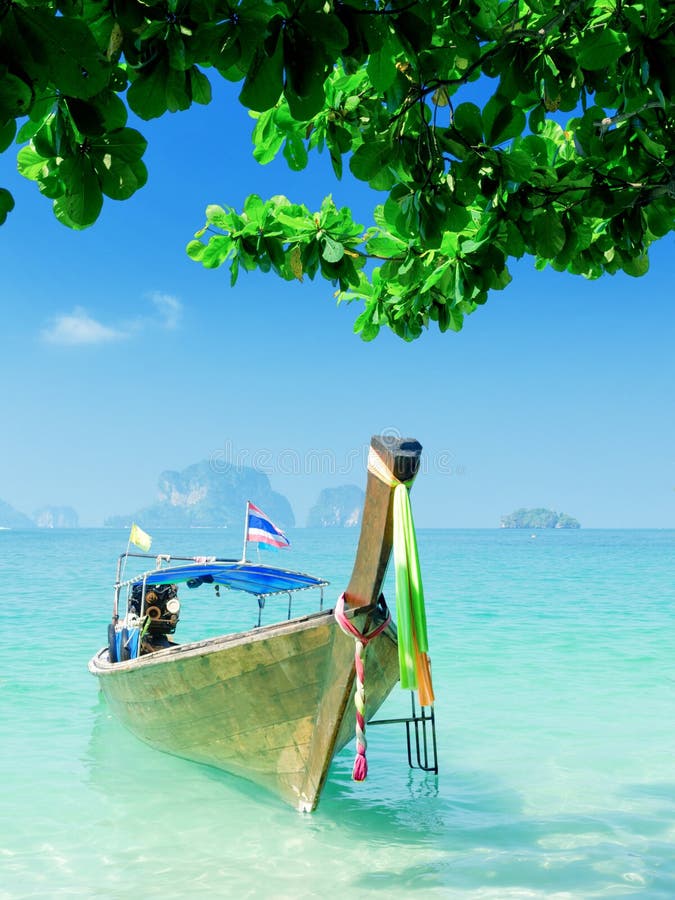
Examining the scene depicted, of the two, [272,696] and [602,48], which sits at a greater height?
[602,48]

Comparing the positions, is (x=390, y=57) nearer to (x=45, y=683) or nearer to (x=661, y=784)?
(x=661, y=784)

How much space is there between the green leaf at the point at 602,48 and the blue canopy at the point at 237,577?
5.82m

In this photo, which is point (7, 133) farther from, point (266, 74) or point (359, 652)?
point (359, 652)

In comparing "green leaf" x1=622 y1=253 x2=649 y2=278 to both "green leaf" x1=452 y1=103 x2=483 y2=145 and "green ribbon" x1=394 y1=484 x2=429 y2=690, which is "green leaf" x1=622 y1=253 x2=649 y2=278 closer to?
"green leaf" x1=452 y1=103 x2=483 y2=145

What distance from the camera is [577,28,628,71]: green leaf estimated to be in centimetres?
197

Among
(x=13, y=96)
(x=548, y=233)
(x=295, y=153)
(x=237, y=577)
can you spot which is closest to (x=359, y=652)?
(x=548, y=233)

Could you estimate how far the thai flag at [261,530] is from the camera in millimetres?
7434

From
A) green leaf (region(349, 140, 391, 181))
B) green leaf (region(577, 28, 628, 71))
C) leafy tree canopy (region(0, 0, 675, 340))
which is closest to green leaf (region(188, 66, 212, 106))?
leafy tree canopy (region(0, 0, 675, 340))

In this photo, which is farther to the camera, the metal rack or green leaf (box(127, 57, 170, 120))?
the metal rack

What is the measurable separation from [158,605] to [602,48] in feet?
24.5

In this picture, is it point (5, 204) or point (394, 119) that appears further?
point (394, 119)

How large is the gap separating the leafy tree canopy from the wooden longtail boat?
1422 mm

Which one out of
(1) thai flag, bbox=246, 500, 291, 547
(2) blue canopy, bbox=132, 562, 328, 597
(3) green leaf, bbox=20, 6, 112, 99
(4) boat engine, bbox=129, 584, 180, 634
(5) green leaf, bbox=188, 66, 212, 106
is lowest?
(4) boat engine, bbox=129, 584, 180, 634

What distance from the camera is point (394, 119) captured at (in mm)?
2336
